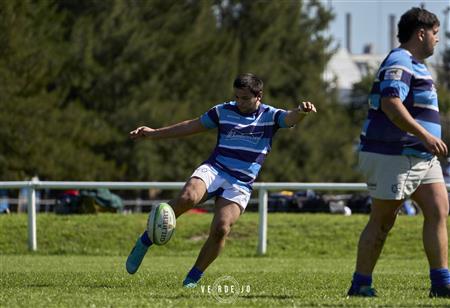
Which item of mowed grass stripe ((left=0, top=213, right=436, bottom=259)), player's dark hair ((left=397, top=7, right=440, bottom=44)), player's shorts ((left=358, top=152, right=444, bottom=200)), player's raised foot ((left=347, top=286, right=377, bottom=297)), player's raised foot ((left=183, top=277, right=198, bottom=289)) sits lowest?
mowed grass stripe ((left=0, top=213, right=436, bottom=259))

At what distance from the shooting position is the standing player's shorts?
10.6 meters

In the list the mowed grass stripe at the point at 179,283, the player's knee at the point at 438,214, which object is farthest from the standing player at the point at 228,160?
the player's knee at the point at 438,214

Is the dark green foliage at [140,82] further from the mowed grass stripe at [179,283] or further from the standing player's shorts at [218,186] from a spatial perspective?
the standing player's shorts at [218,186]

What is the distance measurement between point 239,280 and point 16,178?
32060 mm

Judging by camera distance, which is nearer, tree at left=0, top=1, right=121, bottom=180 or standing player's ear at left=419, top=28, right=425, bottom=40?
standing player's ear at left=419, top=28, right=425, bottom=40

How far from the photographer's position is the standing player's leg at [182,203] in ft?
34.3

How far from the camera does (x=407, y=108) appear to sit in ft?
29.3

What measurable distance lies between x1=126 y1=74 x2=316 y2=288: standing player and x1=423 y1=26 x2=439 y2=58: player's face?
5.36ft

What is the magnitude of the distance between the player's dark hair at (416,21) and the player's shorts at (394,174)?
862 millimetres

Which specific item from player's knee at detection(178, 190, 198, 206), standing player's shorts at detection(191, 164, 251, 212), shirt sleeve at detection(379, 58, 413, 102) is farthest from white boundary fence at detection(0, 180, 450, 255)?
shirt sleeve at detection(379, 58, 413, 102)

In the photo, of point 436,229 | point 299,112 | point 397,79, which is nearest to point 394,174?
point 436,229

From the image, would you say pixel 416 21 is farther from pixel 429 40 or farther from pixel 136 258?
pixel 136 258

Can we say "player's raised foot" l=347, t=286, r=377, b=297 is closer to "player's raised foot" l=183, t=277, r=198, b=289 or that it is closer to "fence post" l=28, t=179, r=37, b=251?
"player's raised foot" l=183, t=277, r=198, b=289

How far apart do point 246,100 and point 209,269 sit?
4.31 meters
